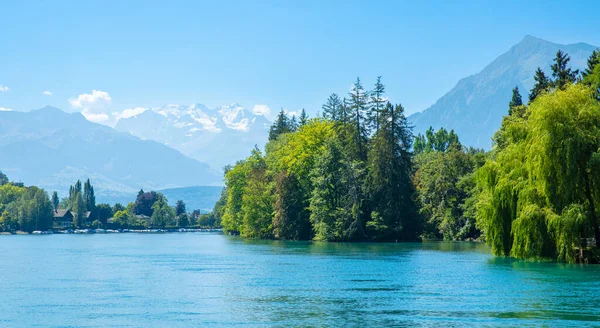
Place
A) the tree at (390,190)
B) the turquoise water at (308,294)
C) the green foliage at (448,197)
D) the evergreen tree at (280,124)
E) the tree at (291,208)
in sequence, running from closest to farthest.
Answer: the turquoise water at (308,294) < the tree at (390,190) < the green foliage at (448,197) < the tree at (291,208) < the evergreen tree at (280,124)

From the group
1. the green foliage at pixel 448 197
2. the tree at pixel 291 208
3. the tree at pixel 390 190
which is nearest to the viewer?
the tree at pixel 390 190

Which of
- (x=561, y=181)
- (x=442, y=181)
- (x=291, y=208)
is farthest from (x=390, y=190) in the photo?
(x=561, y=181)

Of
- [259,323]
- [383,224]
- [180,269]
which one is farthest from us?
[383,224]

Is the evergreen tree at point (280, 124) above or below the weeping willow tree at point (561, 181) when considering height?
above

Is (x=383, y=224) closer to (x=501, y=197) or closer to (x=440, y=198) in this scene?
(x=440, y=198)

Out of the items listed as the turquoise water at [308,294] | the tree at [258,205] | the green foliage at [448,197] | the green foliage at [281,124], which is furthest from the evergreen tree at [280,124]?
the turquoise water at [308,294]

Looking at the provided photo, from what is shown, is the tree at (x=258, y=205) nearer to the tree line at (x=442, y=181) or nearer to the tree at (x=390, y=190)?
the tree line at (x=442, y=181)

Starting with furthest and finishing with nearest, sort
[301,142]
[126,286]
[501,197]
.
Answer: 1. [301,142]
2. [501,197]
3. [126,286]

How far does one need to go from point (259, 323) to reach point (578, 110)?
2851 cm

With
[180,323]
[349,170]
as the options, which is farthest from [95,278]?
[349,170]

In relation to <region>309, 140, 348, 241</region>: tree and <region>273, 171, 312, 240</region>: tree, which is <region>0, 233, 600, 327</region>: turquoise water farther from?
<region>273, 171, 312, 240</region>: tree

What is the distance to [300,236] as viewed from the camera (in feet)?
343

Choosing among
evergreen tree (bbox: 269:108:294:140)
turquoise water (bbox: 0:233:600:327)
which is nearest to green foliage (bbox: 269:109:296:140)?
evergreen tree (bbox: 269:108:294:140)

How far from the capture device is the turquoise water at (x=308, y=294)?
31109 millimetres
